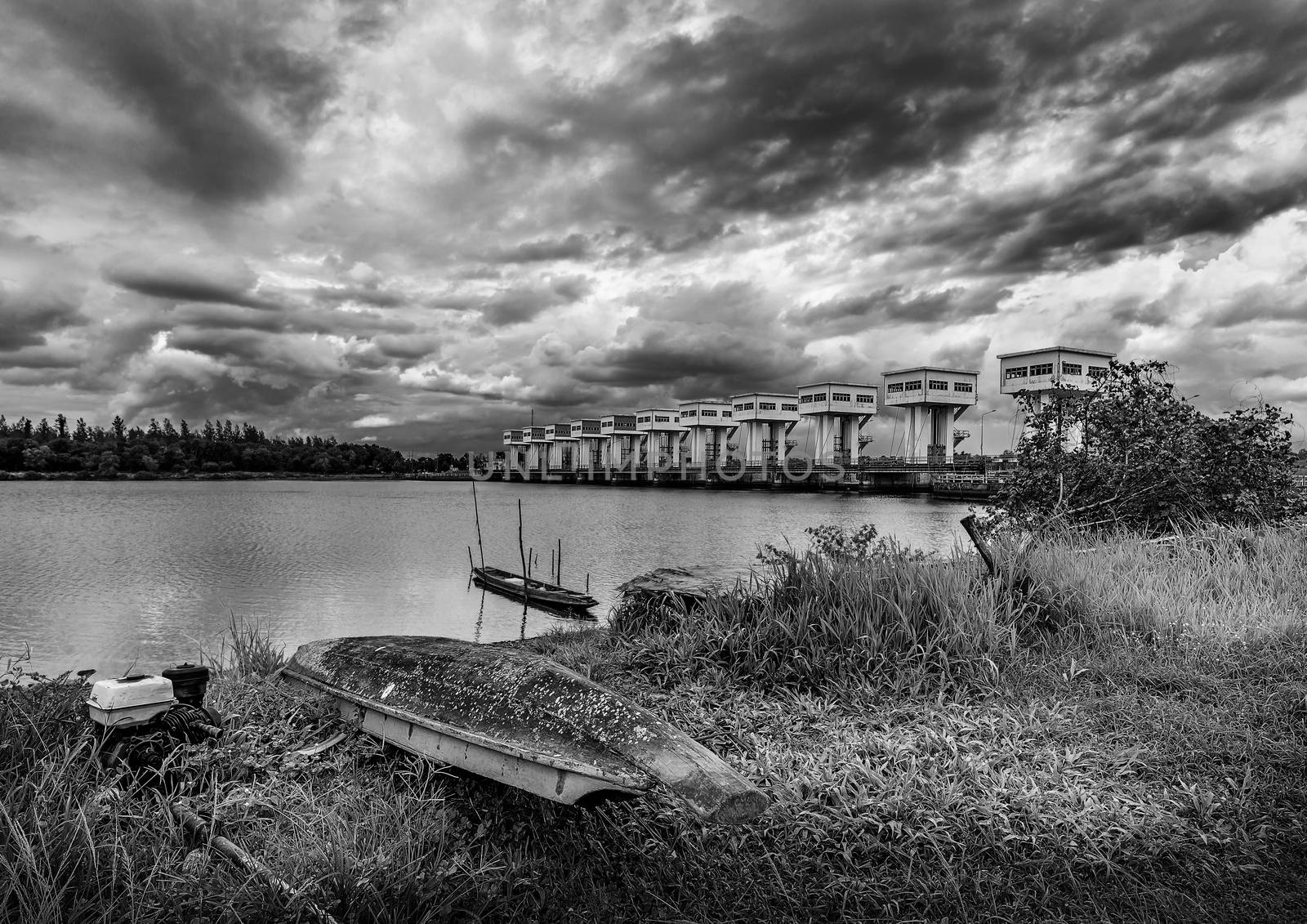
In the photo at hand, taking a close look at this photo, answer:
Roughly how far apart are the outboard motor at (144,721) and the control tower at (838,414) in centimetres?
9459

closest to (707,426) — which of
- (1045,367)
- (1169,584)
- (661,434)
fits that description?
(661,434)

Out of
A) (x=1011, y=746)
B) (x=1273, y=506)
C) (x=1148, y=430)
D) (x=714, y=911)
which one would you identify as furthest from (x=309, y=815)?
(x=1273, y=506)

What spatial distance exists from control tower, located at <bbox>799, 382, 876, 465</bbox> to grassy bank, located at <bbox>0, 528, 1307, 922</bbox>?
300 ft

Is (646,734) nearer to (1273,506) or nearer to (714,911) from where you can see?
(714,911)

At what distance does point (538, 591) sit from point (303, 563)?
15115mm

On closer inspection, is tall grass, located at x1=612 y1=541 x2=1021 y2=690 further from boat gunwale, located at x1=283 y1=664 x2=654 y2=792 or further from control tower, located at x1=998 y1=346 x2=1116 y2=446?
control tower, located at x1=998 y1=346 x2=1116 y2=446

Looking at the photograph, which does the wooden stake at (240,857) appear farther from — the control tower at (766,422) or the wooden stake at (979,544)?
the control tower at (766,422)

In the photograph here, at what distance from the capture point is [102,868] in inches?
114

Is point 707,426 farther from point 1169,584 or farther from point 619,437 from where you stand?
point 1169,584

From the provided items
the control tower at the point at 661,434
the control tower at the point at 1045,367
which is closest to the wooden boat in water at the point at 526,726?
the control tower at the point at 1045,367

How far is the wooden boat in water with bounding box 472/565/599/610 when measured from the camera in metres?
22.4

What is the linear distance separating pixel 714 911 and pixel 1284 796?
315 cm

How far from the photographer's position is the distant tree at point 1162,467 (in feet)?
39.3

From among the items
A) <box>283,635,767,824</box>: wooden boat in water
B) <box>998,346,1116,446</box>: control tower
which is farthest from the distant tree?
<box>998,346,1116,446</box>: control tower
